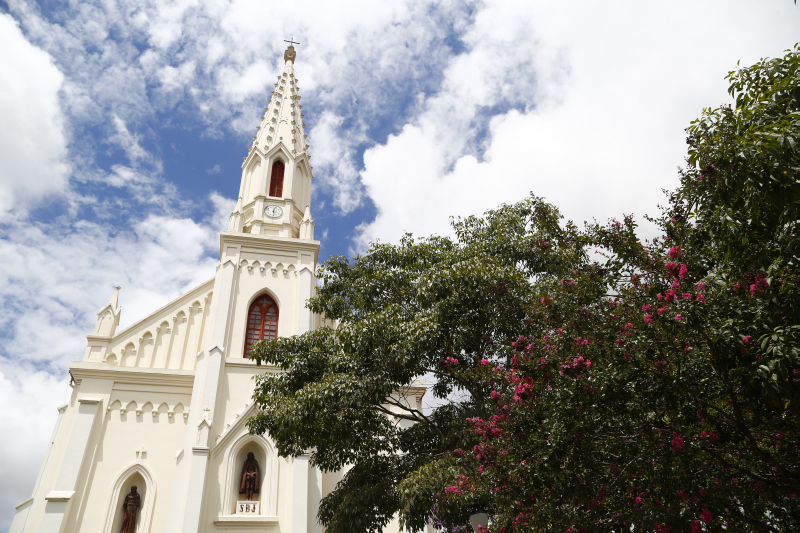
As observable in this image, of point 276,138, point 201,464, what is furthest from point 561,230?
point 276,138

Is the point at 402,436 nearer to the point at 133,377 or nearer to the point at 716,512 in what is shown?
the point at 716,512

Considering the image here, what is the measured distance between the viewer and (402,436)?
11430 mm

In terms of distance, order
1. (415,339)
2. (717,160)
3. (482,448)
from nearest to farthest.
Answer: (717,160), (482,448), (415,339)

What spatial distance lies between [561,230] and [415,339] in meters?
3.40

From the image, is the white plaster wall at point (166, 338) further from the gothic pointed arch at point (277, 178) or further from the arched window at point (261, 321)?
the gothic pointed arch at point (277, 178)

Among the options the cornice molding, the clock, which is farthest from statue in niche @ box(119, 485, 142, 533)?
the clock

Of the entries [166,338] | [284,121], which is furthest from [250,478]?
[284,121]

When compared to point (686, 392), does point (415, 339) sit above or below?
above

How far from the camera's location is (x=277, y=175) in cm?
2384

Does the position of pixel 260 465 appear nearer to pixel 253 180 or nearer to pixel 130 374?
pixel 130 374

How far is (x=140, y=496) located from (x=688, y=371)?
17101 mm

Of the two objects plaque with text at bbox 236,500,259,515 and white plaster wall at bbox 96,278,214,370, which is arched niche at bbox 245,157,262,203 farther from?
plaque with text at bbox 236,500,259,515

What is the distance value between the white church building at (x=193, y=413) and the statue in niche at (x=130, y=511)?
0.04 metres

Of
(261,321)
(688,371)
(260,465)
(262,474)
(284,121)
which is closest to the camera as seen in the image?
(688,371)
